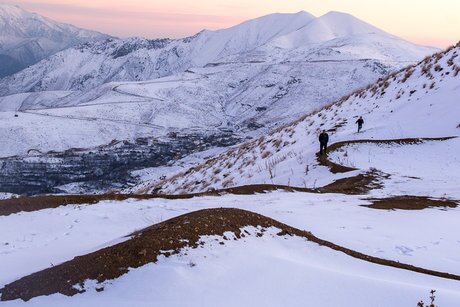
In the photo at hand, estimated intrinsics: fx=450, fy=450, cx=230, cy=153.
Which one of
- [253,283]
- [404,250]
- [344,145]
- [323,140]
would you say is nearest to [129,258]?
[253,283]

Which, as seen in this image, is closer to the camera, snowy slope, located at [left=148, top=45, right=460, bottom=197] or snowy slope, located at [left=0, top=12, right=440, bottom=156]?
snowy slope, located at [left=148, top=45, right=460, bottom=197]

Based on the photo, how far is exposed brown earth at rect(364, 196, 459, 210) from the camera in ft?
43.0

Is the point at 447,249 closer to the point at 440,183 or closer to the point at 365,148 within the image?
the point at 440,183

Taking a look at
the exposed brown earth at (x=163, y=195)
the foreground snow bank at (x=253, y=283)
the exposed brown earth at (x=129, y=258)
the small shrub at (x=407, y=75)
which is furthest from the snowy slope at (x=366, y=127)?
the foreground snow bank at (x=253, y=283)

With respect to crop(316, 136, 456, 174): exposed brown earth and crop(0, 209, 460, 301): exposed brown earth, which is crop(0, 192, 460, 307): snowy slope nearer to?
crop(0, 209, 460, 301): exposed brown earth

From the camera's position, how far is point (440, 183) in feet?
53.0

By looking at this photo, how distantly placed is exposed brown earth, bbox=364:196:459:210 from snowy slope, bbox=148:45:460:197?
1.46 metres

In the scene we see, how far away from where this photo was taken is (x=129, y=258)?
22.4ft

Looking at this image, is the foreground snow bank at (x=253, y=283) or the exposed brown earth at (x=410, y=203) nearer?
the foreground snow bank at (x=253, y=283)

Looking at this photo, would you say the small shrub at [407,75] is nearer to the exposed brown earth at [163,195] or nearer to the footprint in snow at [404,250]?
the exposed brown earth at [163,195]

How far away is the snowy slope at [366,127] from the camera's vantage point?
68.3 ft

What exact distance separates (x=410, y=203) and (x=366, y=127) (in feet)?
37.3

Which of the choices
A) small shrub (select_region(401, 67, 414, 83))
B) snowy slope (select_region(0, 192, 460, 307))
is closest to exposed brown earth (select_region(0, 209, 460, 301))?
snowy slope (select_region(0, 192, 460, 307))

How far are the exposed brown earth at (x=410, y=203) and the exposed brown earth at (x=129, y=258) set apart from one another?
5.15 m
